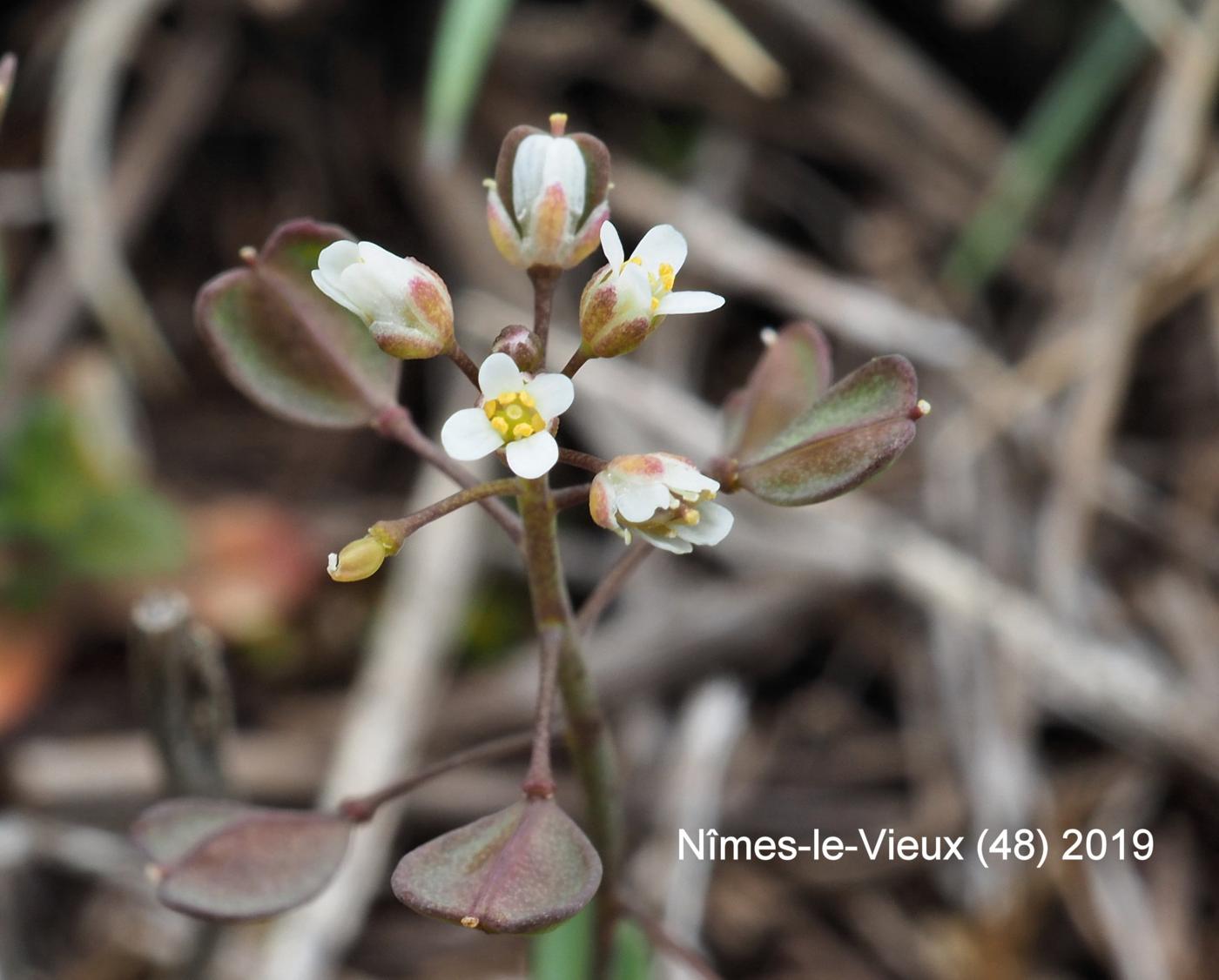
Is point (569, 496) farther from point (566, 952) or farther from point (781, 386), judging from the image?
point (566, 952)

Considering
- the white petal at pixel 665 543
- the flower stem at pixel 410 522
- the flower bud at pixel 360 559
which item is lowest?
the flower bud at pixel 360 559

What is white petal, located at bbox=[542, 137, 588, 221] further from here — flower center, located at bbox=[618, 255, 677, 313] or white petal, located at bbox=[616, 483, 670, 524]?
white petal, located at bbox=[616, 483, 670, 524]

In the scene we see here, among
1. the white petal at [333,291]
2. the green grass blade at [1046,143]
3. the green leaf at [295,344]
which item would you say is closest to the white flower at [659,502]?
the white petal at [333,291]

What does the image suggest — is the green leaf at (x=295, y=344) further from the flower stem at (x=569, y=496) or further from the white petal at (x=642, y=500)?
the white petal at (x=642, y=500)

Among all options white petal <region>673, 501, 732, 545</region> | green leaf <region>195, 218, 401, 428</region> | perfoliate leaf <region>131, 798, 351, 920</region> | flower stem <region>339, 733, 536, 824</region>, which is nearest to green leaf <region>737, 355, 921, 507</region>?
white petal <region>673, 501, 732, 545</region>

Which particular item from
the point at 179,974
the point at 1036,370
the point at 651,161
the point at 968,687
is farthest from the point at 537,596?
the point at 651,161
